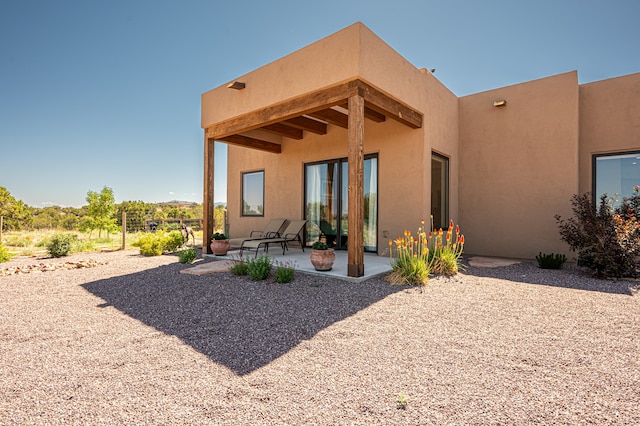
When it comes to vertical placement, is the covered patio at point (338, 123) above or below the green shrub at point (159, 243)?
above

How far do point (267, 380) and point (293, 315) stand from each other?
1324 millimetres

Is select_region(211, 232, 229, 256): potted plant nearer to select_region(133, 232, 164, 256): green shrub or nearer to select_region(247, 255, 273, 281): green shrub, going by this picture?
select_region(133, 232, 164, 256): green shrub

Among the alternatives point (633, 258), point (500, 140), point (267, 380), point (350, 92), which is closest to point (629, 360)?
point (267, 380)

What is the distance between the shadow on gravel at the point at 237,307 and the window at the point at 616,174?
5.61 metres

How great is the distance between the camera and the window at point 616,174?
21.2 ft

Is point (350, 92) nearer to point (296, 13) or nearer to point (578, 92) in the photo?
point (296, 13)

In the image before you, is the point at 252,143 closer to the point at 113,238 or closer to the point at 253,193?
the point at 253,193

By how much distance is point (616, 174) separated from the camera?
21.8 ft

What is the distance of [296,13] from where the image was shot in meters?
8.12

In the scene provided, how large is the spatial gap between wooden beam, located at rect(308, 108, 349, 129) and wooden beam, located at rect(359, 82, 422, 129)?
1.36m

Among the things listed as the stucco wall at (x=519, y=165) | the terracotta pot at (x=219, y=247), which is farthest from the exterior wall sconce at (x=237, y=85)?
the stucco wall at (x=519, y=165)

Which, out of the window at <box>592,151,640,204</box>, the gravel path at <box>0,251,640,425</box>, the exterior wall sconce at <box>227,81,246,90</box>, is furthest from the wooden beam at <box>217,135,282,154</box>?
the window at <box>592,151,640,204</box>

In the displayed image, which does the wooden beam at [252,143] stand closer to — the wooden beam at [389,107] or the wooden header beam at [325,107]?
the wooden header beam at [325,107]

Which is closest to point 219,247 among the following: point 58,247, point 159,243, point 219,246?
point 219,246
